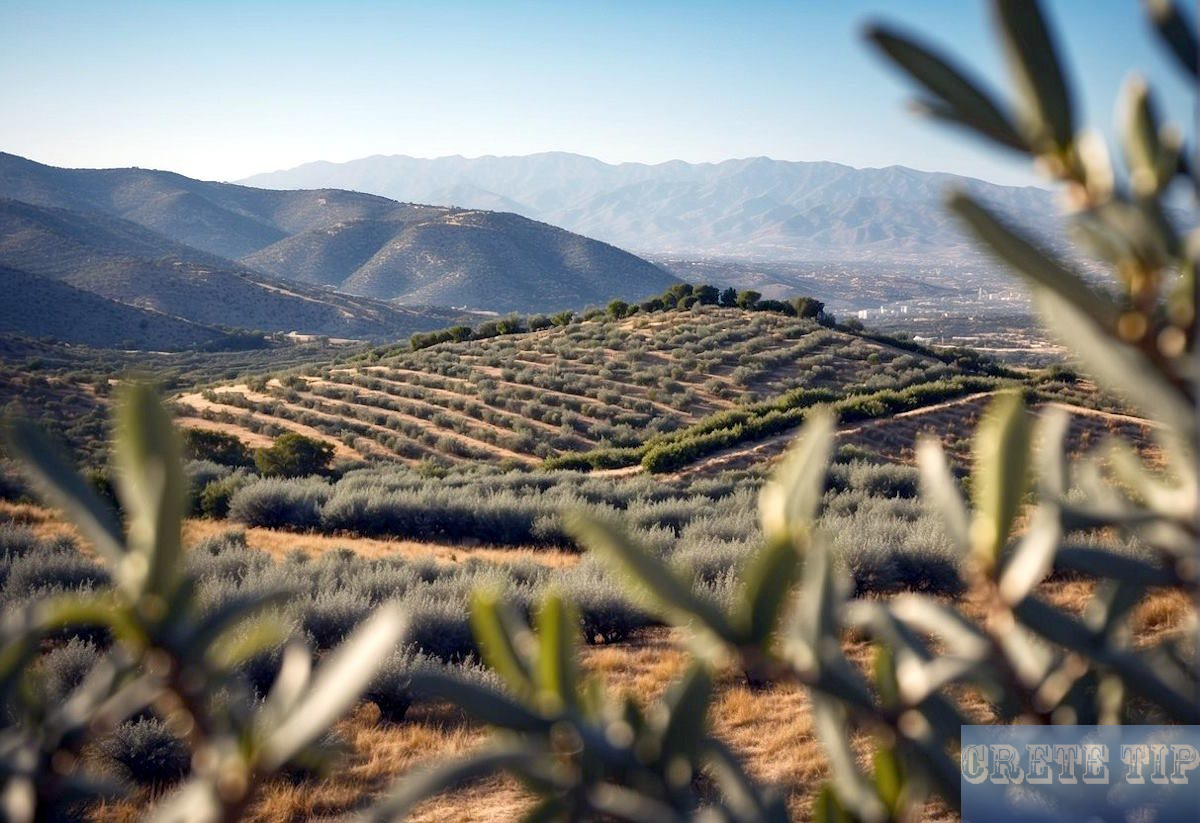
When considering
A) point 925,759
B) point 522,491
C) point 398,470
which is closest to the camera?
point 925,759

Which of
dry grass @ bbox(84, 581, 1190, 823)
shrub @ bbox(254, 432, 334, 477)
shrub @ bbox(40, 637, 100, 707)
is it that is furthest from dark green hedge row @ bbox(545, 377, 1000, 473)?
shrub @ bbox(40, 637, 100, 707)

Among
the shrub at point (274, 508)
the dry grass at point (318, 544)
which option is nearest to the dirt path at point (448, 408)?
the shrub at point (274, 508)

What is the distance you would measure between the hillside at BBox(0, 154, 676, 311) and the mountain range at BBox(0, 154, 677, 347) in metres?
0.25

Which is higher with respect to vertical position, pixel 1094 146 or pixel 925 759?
pixel 1094 146

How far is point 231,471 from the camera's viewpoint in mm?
16844

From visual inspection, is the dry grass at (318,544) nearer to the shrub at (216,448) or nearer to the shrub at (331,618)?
the shrub at (331,618)

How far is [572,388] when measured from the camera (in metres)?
28.3

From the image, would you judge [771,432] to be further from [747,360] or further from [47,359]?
[47,359]

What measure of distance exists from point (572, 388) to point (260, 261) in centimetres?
10259

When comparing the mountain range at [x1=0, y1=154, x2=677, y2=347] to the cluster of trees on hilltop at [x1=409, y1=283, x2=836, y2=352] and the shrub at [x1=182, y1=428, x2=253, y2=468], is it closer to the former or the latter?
the cluster of trees on hilltop at [x1=409, y1=283, x2=836, y2=352]

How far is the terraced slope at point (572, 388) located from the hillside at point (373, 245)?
226 feet

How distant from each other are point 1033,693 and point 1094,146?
1.62ft

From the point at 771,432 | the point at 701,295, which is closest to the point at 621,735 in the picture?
the point at 771,432

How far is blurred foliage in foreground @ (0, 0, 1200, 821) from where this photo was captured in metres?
0.59
